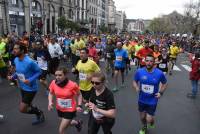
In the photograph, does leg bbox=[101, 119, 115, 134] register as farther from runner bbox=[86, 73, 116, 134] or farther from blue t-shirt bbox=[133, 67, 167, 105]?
blue t-shirt bbox=[133, 67, 167, 105]

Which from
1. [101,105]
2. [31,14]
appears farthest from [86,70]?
[31,14]

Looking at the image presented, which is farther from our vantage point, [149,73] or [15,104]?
[15,104]

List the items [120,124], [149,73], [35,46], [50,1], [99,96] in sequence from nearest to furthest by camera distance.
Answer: [99,96] → [149,73] → [120,124] → [35,46] → [50,1]

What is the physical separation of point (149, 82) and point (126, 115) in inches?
81.6

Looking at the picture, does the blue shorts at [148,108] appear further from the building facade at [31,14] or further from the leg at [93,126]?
the building facade at [31,14]

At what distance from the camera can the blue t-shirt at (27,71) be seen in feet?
19.1

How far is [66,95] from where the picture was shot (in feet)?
15.9

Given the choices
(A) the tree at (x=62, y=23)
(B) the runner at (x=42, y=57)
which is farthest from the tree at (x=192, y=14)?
(B) the runner at (x=42, y=57)

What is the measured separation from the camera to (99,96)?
164 inches

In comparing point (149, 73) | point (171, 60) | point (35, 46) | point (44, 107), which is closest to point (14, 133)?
point (44, 107)

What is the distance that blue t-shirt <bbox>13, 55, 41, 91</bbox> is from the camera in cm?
582

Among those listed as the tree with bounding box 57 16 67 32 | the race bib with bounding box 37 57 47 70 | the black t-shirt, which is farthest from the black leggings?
the tree with bounding box 57 16 67 32

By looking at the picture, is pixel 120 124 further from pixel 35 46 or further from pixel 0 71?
pixel 0 71

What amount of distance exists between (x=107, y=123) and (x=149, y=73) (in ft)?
5.38
